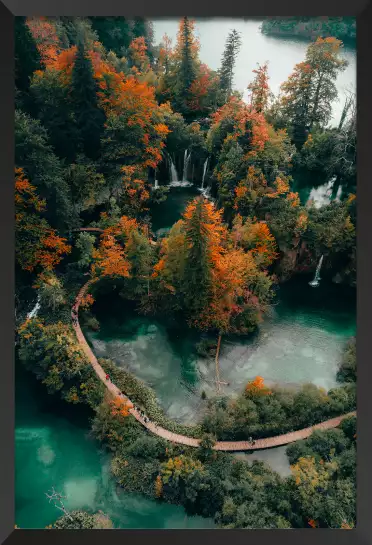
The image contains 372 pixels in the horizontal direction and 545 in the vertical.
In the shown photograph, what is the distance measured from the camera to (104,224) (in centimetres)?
911

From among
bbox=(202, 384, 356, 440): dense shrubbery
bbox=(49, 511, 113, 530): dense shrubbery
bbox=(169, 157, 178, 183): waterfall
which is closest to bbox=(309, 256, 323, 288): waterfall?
bbox=(202, 384, 356, 440): dense shrubbery

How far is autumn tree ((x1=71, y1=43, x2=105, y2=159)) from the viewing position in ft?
28.6

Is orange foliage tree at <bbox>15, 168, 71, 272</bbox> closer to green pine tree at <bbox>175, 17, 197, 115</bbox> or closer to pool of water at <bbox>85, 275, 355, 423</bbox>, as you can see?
pool of water at <bbox>85, 275, 355, 423</bbox>

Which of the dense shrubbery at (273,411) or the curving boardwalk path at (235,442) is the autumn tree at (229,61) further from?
the curving boardwalk path at (235,442)

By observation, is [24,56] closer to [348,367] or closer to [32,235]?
[32,235]

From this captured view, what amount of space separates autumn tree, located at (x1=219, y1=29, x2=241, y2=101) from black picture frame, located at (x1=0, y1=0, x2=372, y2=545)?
2.51 metres

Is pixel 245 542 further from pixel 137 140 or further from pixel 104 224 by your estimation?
pixel 137 140

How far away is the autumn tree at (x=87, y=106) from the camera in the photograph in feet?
28.6

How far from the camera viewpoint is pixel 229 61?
325 inches

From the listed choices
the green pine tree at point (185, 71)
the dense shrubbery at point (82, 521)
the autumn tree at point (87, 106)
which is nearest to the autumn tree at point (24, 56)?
the autumn tree at point (87, 106)

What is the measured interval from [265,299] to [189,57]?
4441 mm
